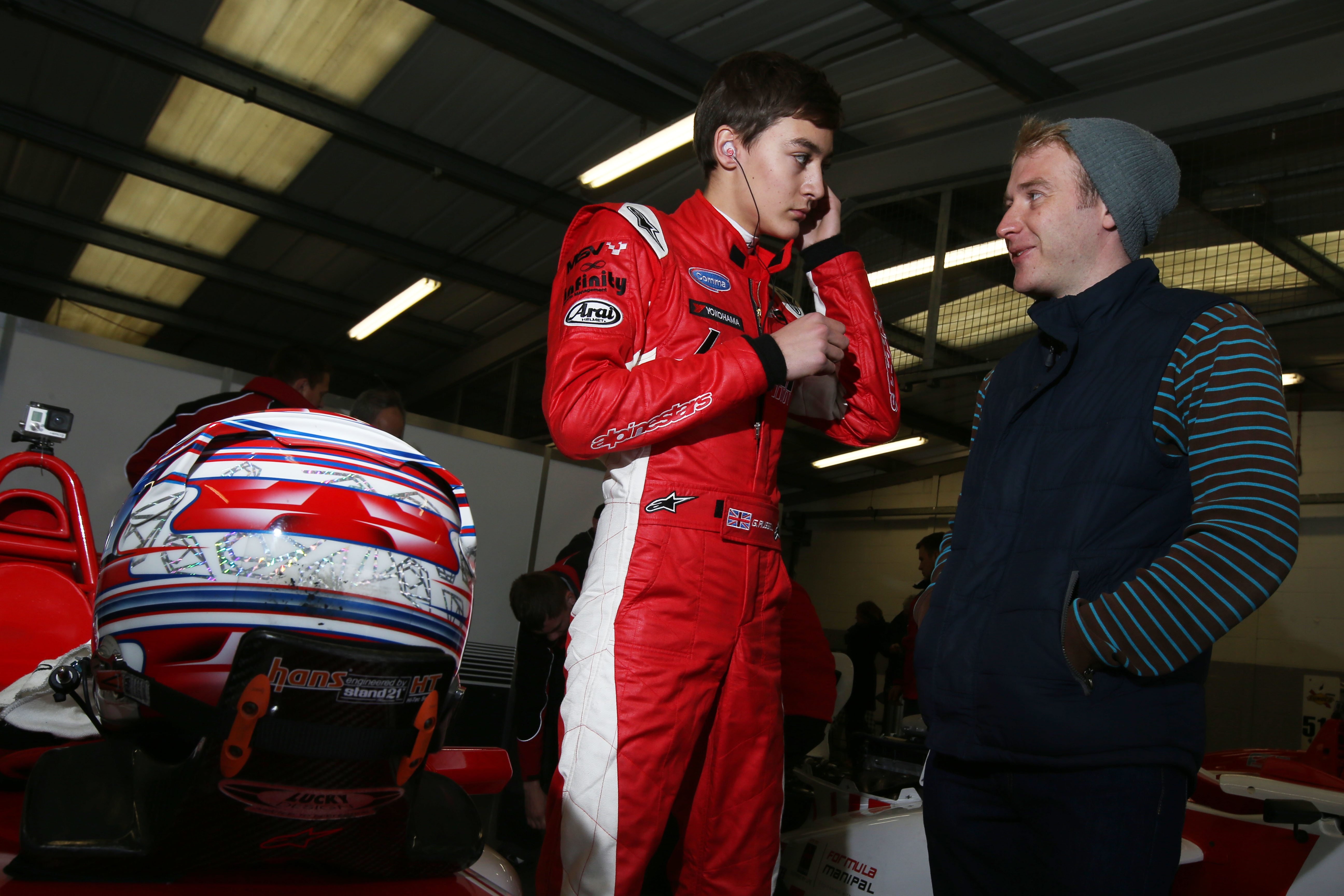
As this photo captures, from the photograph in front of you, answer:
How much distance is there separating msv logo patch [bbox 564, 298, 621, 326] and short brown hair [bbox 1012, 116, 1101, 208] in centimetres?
70

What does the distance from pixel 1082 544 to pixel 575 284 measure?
884mm

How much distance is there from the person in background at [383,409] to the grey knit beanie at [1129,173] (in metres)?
3.25

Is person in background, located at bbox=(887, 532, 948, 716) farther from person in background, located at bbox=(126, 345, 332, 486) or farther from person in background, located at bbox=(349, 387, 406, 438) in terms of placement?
person in background, located at bbox=(126, 345, 332, 486)

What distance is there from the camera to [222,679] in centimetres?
94

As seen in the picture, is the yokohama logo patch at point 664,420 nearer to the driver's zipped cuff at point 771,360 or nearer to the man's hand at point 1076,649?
the driver's zipped cuff at point 771,360

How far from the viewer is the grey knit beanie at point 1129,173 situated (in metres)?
1.39

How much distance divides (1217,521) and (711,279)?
2.99 feet

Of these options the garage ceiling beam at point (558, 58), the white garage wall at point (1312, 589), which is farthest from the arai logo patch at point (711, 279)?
the white garage wall at point (1312, 589)

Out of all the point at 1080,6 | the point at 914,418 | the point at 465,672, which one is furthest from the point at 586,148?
the point at 914,418

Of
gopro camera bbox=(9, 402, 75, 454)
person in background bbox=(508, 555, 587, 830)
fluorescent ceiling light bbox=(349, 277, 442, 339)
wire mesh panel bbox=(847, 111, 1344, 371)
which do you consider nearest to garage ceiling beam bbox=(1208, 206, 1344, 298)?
wire mesh panel bbox=(847, 111, 1344, 371)

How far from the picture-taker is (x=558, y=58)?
19.5ft

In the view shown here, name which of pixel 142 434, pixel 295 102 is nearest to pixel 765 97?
pixel 142 434

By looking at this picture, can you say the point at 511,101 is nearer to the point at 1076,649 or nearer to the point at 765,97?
the point at 765,97

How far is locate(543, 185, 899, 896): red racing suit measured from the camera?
1.37m
